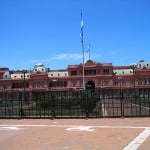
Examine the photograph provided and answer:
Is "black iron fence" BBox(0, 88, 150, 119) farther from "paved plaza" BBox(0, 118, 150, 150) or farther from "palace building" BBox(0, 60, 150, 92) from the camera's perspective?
"palace building" BBox(0, 60, 150, 92)

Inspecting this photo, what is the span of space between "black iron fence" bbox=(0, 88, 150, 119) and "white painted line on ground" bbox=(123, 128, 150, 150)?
697cm

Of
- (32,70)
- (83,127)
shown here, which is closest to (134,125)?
(83,127)

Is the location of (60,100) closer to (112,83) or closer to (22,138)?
(22,138)

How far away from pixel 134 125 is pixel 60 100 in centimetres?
675

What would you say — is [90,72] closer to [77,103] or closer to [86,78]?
[86,78]

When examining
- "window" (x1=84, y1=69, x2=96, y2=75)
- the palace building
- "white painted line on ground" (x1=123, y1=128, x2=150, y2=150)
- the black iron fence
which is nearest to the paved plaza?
"white painted line on ground" (x1=123, y1=128, x2=150, y2=150)

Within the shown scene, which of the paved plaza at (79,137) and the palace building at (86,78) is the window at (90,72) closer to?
the palace building at (86,78)

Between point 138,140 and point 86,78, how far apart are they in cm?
11604

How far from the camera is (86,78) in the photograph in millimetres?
131125

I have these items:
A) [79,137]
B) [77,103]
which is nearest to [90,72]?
[77,103]

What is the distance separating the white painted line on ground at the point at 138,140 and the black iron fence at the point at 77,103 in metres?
6.97

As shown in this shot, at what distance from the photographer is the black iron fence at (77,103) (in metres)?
25.0

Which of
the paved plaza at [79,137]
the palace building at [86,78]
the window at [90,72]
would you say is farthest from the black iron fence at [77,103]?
the window at [90,72]

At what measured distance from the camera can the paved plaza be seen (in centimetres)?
1393
